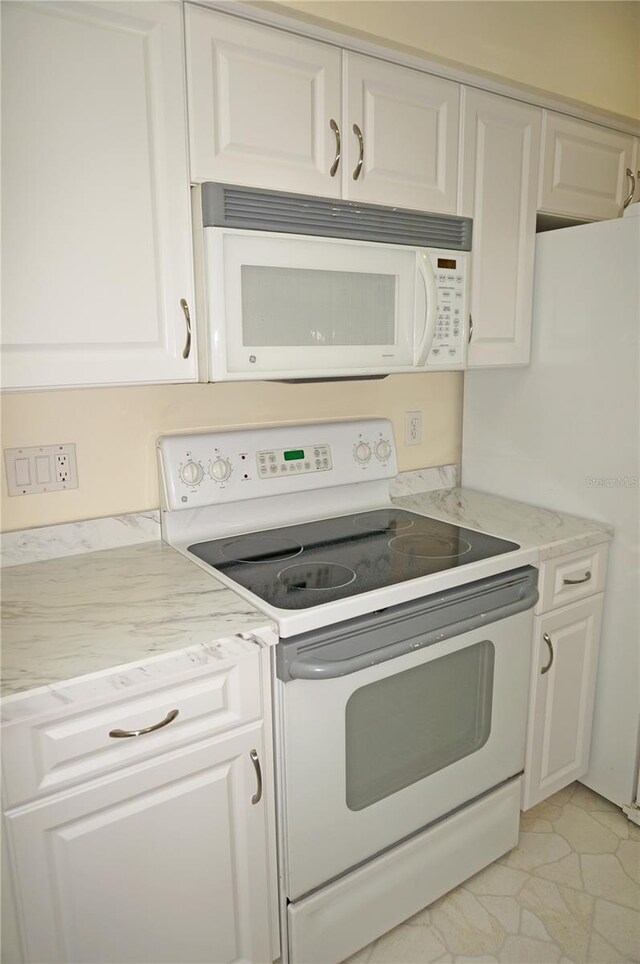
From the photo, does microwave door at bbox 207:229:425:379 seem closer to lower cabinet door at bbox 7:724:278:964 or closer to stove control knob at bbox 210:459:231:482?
stove control knob at bbox 210:459:231:482

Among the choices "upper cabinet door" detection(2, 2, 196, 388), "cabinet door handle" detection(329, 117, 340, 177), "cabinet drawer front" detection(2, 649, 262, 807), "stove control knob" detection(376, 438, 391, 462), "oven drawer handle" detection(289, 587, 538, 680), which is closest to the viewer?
"cabinet drawer front" detection(2, 649, 262, 807)

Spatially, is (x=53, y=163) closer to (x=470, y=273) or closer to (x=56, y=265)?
(x=56, y=265)

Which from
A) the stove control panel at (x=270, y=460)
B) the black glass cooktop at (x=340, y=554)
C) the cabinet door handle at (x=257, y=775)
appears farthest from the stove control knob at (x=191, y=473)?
the cabinet door handle at (x=257, y=775)

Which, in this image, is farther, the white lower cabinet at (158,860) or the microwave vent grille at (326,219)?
the microwave vent grille at (326,219)

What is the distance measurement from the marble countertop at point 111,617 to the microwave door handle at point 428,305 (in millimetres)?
800

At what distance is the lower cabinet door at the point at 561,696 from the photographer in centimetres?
182

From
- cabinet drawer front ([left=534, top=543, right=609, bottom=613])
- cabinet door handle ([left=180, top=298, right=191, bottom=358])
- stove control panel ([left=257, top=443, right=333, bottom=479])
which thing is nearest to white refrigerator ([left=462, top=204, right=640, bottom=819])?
cabinet drawer front ([left=534, top=543, right=609, bottom=613])

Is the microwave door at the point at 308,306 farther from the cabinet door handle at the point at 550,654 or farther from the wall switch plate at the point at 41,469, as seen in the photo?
the cabinet door handle at the point at 550,654

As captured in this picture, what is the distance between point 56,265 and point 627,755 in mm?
2015

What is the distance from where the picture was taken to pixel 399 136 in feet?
5.24

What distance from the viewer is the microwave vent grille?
4.49 ft

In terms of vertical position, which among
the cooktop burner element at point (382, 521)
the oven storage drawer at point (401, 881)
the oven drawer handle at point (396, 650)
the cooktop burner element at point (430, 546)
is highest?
the cooktop burner element at point (382, 521)

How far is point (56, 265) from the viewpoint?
1.24 m

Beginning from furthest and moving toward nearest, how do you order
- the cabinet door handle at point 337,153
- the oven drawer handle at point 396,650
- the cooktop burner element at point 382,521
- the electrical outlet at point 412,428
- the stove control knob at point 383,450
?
the electrical outlet at point 412,428
the stove control knob at point 383,450
the cooktop burner element at point 382,521
the cabinet door handle at point 337,153
the oven drawer handle at point 396,650
